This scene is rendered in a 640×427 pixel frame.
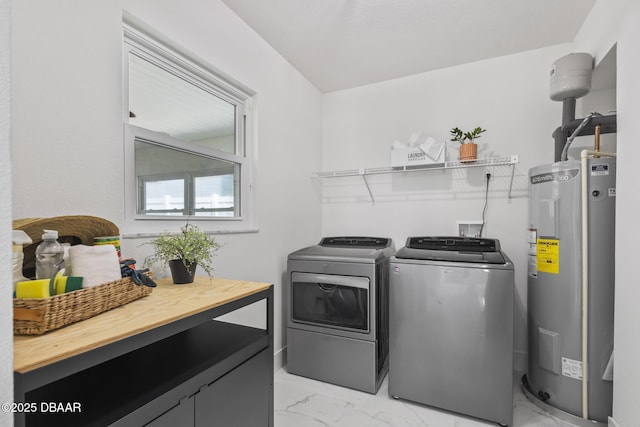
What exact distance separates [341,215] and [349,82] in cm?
124

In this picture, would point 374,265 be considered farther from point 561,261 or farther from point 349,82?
point 349,82

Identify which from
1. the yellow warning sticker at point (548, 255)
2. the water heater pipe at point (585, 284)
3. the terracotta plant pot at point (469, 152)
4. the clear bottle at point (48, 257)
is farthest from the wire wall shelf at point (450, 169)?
the clear bottle at point (48, 257)

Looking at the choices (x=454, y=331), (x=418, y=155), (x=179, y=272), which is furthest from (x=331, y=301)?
(x=418, y=155)

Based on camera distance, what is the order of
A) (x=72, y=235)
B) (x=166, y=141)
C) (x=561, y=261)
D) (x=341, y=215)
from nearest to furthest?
(x=72, y=235)
(x=166, y=141)
(x=561, y=261)
(x=341, y=215)

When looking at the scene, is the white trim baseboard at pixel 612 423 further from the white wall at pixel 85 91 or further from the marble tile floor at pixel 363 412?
the white wall at pixel 85 91

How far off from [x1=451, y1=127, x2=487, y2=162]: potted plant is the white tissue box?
139 mm

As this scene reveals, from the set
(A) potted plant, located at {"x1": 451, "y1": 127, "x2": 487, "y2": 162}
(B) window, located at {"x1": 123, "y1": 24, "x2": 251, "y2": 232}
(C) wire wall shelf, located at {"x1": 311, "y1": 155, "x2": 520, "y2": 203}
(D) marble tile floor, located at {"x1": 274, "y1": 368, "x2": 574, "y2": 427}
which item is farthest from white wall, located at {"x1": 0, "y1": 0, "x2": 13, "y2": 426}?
(A) potted plant, located at {"x1": 451, "y1": 127, "x2": 487, "y2": 162}

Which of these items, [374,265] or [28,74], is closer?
[28,74]

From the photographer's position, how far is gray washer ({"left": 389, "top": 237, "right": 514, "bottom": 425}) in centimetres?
170

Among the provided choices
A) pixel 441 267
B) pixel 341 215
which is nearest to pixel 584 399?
pixel 441 267

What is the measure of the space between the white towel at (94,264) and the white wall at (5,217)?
Result: 1.08 feet

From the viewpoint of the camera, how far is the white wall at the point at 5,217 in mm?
525

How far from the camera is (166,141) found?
159 centimetres

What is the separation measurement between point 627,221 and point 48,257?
2.23 meters
